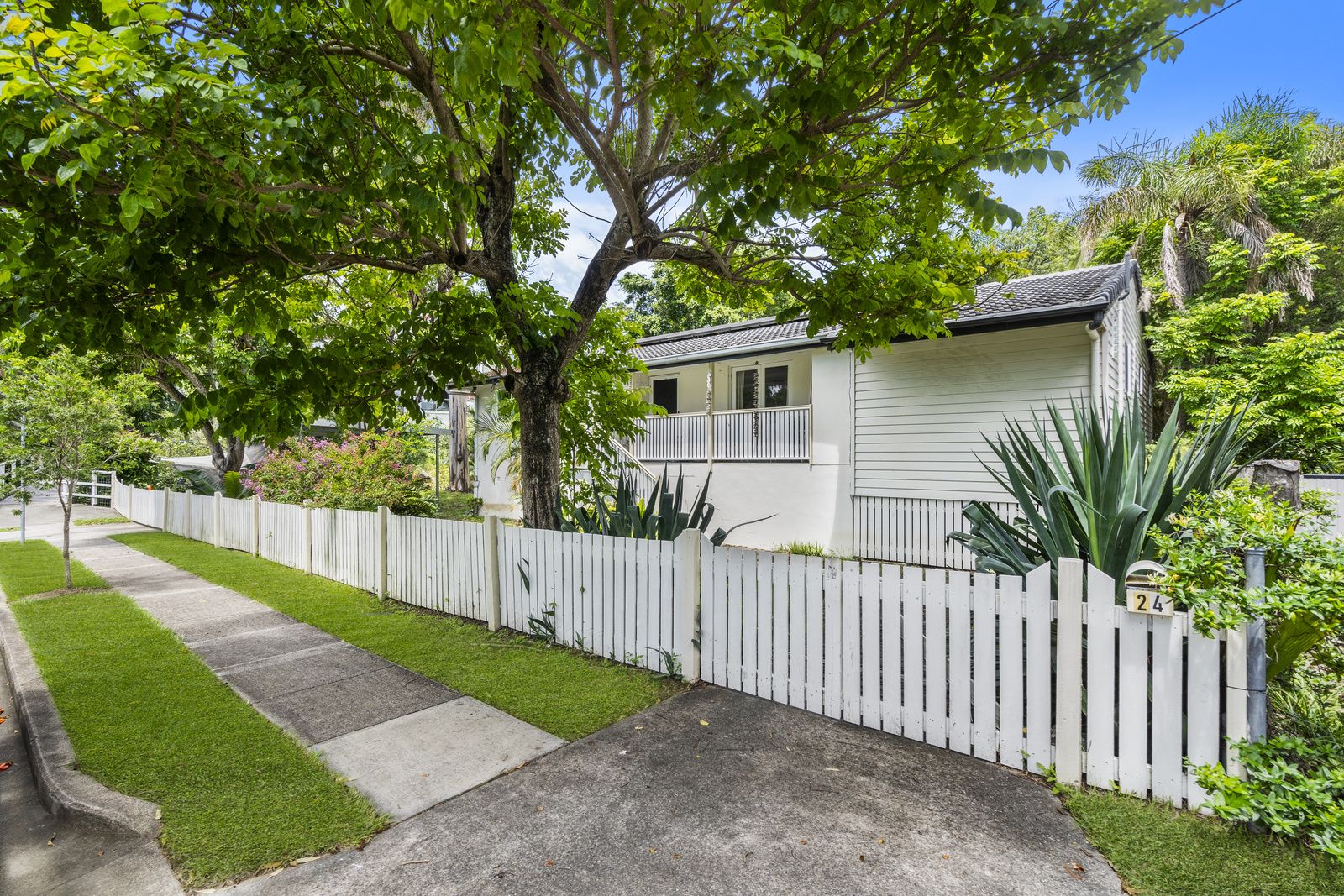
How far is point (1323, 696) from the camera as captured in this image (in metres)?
3.46

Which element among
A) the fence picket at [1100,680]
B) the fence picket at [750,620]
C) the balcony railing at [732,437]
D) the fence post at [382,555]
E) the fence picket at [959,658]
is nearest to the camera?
the fence picket at [1100,680]

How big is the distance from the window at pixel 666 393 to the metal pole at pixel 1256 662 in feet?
50.8

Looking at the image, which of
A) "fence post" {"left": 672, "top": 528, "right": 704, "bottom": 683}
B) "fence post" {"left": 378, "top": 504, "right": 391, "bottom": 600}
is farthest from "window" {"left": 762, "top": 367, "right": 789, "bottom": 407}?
"fence post" {"left": 672, "top": 528, "right": 704, "bottom": 683}

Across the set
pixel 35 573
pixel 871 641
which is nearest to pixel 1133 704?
pixel 871 641

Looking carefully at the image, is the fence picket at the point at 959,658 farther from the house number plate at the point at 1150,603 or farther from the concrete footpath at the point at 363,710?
the concrete footpath at the point at 363,710

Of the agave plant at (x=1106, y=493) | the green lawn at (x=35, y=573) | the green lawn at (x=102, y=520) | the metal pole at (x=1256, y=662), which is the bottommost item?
the green lawn at (x=102, y=520)

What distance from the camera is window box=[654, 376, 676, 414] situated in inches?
714

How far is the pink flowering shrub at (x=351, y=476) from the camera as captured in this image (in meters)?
11.3

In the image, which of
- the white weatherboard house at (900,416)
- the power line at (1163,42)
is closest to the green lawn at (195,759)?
the white weatherboard house at (900,416)

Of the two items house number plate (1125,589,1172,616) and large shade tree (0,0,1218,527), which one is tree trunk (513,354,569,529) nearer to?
large shade tree (0,0,1218,527)

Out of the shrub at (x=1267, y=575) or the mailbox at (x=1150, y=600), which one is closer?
the shrub at (x=1267, y=575)

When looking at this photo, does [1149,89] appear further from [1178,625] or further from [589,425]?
[589,425]

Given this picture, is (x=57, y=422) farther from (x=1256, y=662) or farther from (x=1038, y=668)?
(x=1256, y=662)

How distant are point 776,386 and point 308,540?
35.5 ft
